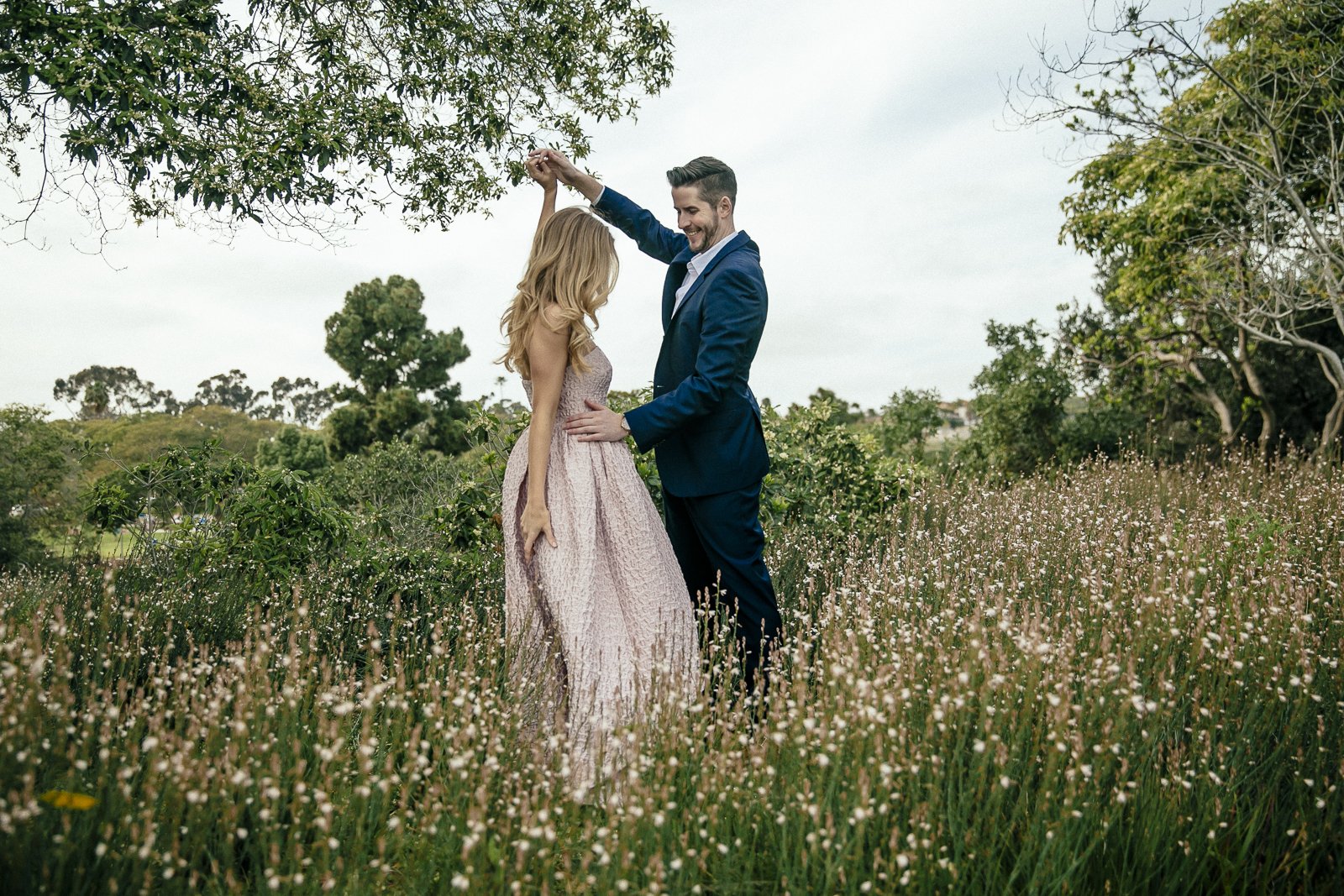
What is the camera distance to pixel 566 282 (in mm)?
3807

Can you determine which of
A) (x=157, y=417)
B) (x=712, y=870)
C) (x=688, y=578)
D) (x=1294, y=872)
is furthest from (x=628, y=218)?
(x=157, y=417)

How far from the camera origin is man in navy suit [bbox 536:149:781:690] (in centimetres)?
386

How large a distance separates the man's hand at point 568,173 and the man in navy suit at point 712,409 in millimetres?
754

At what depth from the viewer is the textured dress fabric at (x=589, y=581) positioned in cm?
375

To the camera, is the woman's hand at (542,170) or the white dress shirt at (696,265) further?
the woman's hand at (542,170)

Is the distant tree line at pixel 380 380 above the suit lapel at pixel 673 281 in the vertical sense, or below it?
above

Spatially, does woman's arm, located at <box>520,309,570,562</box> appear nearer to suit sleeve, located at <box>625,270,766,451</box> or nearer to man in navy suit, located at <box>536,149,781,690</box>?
man in navy suit, located at <box>536,149,781,690</box>

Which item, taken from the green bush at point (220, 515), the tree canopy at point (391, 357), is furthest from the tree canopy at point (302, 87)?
the tree canopy at point (391, 357)

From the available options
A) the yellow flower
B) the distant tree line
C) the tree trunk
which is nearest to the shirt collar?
the yellow flower

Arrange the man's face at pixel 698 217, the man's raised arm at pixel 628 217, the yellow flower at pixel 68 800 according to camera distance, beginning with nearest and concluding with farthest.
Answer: the yellow flower at pixel 68 800
the man's face at pixel 698 217
the man's raised arm at pixel 628 217

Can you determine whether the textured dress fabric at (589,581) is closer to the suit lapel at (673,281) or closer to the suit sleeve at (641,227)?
the suit lapel at (673,281)

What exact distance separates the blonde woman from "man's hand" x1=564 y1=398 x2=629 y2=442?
4 centimetres

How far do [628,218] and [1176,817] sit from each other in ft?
12.1

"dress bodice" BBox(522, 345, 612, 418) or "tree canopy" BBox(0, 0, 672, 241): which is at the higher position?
"tree canopy" BBox(0, 0, 672, 241)
